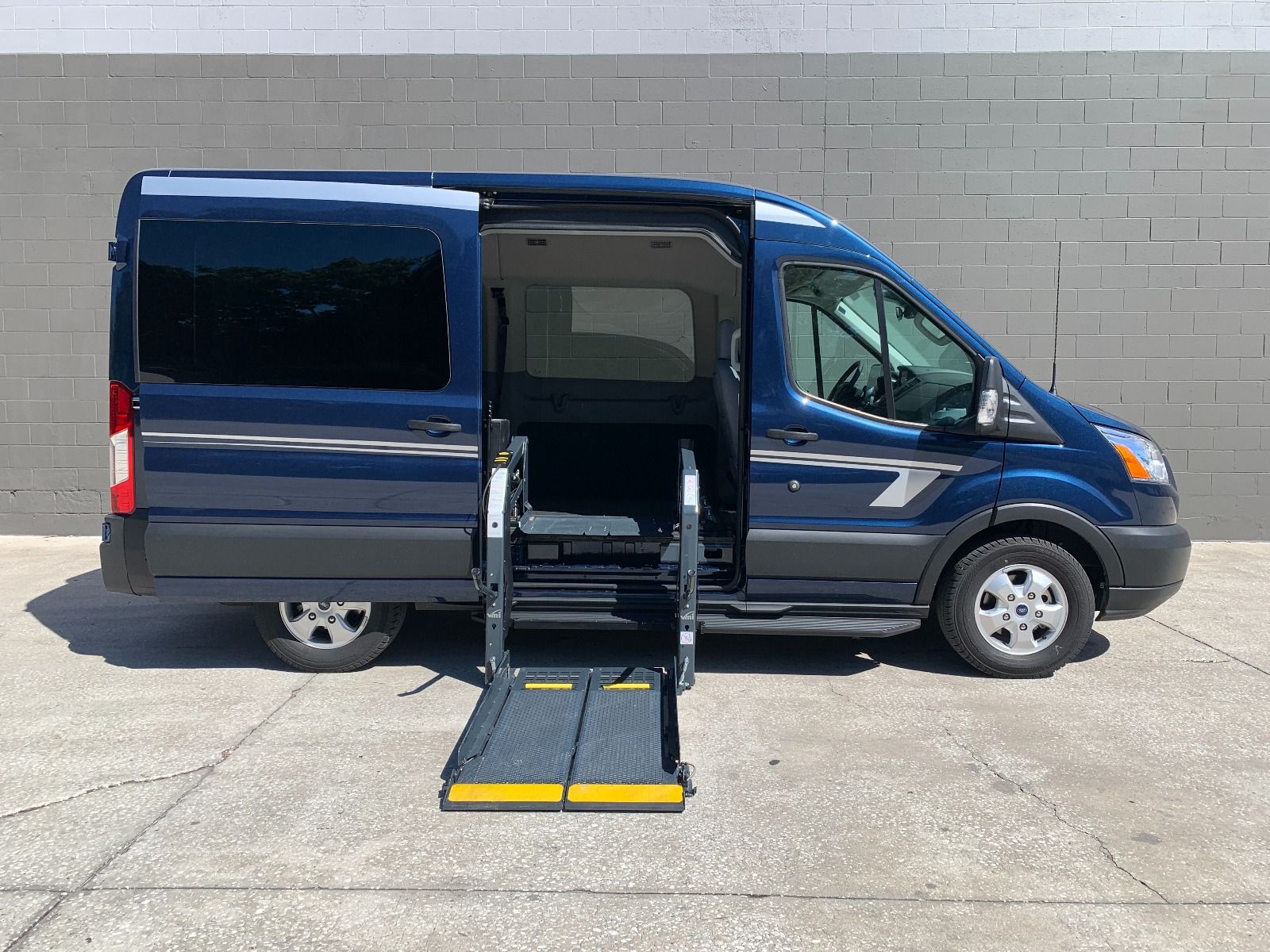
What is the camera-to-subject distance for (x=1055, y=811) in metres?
3.66

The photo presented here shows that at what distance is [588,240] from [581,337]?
2.90ft

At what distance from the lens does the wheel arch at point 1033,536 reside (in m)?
4.91

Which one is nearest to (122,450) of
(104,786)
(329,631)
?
(329,631)

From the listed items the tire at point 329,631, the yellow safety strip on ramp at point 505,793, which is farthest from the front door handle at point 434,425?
the yellow safety strip on ramp at point 505,793

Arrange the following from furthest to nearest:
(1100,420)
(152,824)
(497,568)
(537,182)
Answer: (1100,420), (537,182), (497,568), (152,824)

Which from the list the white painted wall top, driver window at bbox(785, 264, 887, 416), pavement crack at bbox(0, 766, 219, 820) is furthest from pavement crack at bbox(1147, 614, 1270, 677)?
pavement crack at bbox(0, 766, 219, 820)

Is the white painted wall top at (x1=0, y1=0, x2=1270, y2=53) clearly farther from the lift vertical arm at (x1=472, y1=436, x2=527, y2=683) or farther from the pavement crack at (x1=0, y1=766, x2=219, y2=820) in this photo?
the pavement crack at (x1=0, y1=766, x2=219, y2=820)

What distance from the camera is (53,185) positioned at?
863cm

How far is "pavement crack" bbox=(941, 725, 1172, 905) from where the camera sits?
317 centimetres

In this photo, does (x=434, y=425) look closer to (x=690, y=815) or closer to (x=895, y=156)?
(x=690, y=815)

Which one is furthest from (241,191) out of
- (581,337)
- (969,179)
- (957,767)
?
(969,179)

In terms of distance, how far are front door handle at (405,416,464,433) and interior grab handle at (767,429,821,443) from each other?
59.9 inches

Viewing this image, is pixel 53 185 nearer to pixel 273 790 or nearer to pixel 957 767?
pixel 273 790

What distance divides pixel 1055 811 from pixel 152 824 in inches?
127
